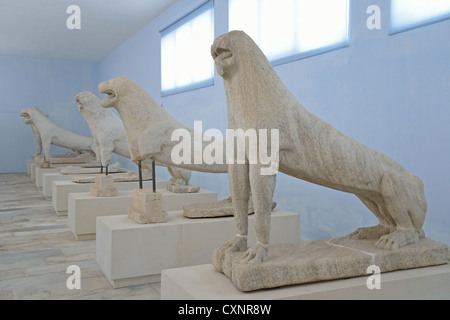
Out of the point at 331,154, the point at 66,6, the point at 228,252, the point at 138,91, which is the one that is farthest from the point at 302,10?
the point at 66,6

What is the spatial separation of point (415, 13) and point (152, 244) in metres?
3.02

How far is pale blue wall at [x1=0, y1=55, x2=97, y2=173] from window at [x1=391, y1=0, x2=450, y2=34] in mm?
13327

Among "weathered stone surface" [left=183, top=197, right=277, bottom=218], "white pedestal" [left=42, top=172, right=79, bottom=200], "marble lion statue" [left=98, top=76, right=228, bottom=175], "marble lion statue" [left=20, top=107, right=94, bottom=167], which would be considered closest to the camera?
"weathered stone surface" [left=183, top=197, right=277, bottom=218]

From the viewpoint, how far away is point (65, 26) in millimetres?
10562

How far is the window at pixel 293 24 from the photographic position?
4621 millimetres

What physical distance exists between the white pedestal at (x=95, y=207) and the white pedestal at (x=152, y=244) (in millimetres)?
1165

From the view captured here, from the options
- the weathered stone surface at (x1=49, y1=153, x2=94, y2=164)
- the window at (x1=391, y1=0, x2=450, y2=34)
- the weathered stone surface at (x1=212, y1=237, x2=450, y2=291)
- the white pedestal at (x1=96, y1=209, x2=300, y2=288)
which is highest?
the window at (x1=391, y1=0, x2=450, y2=34)

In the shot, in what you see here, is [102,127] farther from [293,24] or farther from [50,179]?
[293,24]

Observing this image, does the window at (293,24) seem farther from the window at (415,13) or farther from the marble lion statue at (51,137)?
the marble lion statue at (51,137)

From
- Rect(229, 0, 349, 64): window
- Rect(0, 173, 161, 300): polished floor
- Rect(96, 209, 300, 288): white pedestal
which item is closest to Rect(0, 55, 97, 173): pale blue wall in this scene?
Rect(0, 173, 161, 300): polished floor

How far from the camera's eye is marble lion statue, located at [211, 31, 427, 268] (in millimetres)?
2227

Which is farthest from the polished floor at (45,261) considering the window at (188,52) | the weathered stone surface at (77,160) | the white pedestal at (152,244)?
the window at (188,52)

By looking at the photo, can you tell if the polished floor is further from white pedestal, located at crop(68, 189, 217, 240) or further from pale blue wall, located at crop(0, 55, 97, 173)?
pale blue wall, located at crop(0, 55, 97, 173)

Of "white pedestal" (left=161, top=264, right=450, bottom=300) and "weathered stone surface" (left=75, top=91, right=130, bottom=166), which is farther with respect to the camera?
"weathered stone surface" (left=75, top=91, right=130, bottom=166)
